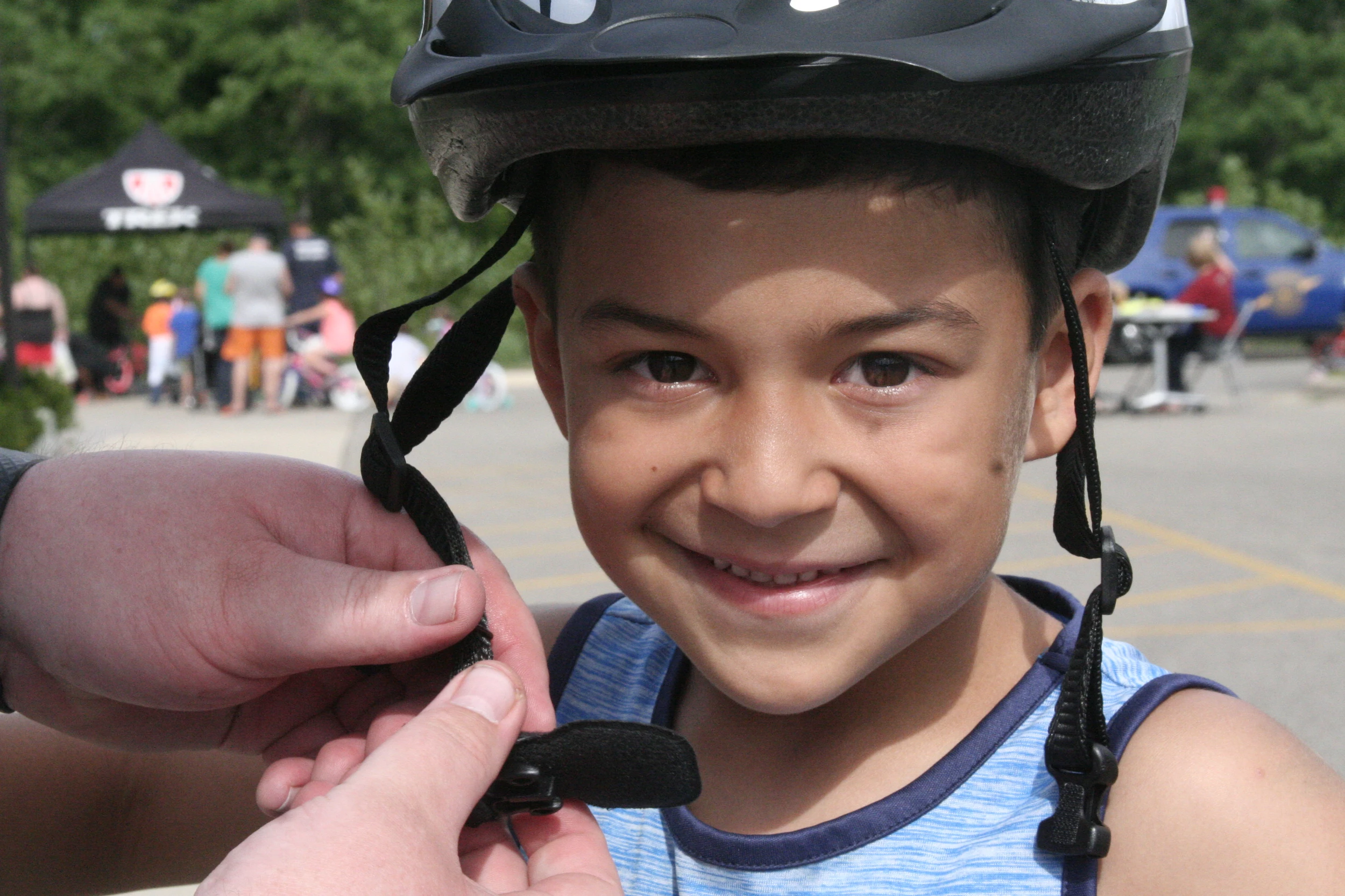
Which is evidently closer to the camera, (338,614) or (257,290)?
(338,614)

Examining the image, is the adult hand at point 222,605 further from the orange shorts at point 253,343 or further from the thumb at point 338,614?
the orange shorts at point 253,343

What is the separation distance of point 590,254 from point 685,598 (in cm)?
48

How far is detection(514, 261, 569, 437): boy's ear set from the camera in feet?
7.09

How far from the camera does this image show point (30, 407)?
9.55 metres

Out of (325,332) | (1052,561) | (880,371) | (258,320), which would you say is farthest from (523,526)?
(325,332)

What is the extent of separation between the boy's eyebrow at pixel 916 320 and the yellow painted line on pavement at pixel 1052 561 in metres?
4.81

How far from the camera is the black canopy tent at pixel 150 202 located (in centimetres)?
1917

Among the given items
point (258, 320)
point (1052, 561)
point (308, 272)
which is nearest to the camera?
point (1052, 561)

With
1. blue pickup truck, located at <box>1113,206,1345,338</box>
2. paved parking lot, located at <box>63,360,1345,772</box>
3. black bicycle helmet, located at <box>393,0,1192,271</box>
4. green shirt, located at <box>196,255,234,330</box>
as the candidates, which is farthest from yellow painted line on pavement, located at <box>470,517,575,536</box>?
A: blue pickup truck, located at <box>1113,206,1345,338</box>

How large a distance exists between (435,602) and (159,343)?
57.3ft

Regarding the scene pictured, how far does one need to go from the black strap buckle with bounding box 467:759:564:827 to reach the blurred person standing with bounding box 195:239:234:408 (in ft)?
50.8

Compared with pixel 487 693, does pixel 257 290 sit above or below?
below

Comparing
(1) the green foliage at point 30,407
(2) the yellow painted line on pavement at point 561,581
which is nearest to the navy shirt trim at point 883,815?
(2) the yellow painted line on pavement at point 561,581

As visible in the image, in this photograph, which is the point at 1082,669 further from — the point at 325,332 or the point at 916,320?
the point at 325,332
